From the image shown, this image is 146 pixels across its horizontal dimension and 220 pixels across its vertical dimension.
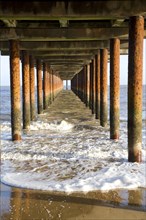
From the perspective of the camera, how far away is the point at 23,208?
4477 mm

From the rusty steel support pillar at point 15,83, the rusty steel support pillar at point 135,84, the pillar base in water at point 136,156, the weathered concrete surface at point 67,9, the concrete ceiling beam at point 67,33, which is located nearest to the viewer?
the weathered concrete surface at point 67,9

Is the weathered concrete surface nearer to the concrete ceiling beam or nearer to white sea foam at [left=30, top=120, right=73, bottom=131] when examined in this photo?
the concrete ceiling beam

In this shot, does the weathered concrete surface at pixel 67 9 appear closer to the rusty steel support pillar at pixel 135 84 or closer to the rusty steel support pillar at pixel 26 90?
the rusty steel support pillar at pixel 135 84

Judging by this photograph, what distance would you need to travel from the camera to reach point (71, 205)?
4605 mm

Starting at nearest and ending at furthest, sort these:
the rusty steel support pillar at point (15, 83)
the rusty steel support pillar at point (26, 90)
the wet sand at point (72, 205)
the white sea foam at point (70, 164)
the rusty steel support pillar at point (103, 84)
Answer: the wet sand at point (72, 205) → the white sea foam at point (70, 164) → the rusty steel support pillar at point (15, 83) → the rusty steel support pillar at point (26, 90) → the rusty steel support pillar at point (103, 84)

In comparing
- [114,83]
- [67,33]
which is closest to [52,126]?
[114,83]

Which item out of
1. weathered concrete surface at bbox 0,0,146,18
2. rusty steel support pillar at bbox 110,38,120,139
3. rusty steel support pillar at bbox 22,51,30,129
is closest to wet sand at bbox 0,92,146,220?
weathered concrete surface at bbox 0,0,146,18

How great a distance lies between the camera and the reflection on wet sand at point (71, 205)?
168 inches

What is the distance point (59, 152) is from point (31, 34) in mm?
3317

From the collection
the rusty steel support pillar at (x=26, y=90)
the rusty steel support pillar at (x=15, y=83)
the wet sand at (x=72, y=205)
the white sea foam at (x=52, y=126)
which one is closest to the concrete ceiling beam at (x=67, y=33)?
the rusty steel support pillar at (x=15, y=83)

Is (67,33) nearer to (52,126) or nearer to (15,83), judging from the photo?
(15,83)

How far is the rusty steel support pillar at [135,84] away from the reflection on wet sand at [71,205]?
184cm

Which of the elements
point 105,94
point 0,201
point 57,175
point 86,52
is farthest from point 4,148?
point 86,52

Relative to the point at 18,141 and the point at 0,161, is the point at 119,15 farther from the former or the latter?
the point at 18,141
